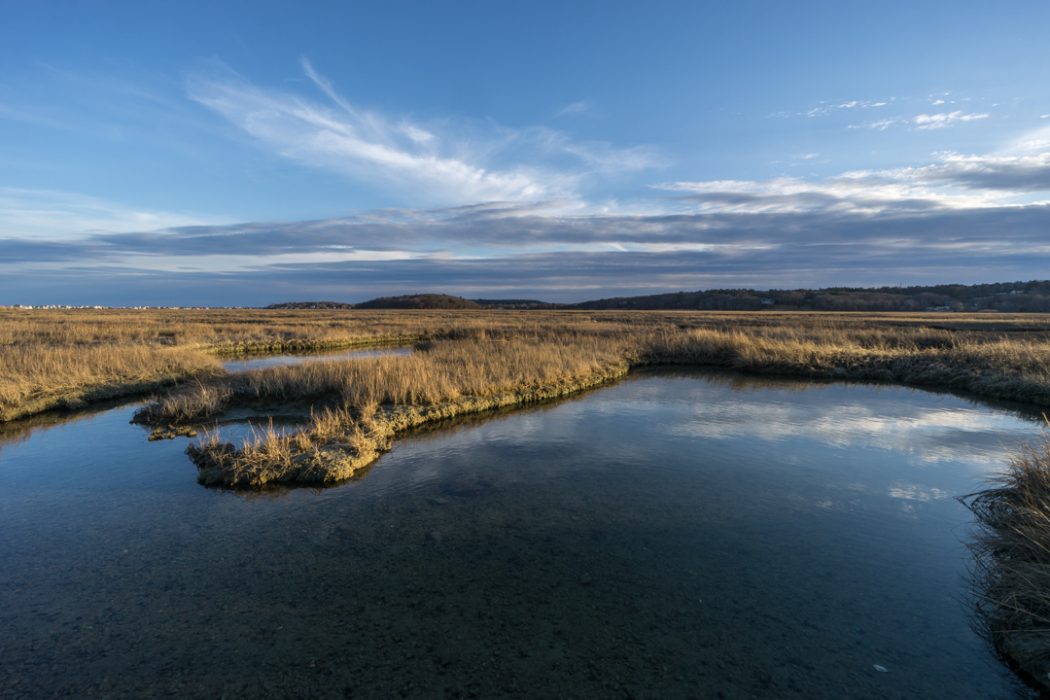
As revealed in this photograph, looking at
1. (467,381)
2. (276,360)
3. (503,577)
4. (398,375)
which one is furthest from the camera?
(276,360)

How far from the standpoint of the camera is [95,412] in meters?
14.2

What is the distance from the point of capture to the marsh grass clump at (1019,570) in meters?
4.31

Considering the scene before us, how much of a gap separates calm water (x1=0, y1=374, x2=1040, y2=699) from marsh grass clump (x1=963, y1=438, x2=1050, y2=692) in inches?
9.4

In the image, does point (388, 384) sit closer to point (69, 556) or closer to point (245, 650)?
point (69, 556)

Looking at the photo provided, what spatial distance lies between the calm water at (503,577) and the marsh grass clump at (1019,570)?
0.79ft

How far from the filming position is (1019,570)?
505cm

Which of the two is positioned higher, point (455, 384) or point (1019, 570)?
point (455, 384)

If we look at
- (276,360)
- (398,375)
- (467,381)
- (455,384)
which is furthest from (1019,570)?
(276,360)

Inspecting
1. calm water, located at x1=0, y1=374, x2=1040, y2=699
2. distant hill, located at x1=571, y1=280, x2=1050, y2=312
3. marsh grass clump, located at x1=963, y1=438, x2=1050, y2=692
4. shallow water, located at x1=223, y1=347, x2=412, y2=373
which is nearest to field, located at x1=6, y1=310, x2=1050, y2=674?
marsh grass clump, located at x1=963, y1=438, x2=1050, y2=692

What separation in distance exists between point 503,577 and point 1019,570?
514 cm

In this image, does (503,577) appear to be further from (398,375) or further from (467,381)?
(467,381)

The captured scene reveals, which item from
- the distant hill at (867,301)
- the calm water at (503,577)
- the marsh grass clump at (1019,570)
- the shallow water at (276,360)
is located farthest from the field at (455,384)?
the distant hill at (867,301)

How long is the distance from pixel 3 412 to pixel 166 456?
6.90 meters

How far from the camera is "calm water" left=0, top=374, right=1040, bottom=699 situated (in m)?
4.22
